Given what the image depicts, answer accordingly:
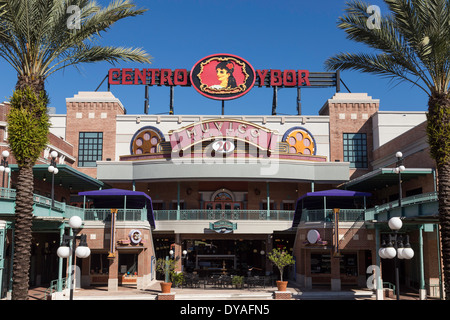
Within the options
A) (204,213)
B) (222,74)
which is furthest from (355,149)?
(204,213)

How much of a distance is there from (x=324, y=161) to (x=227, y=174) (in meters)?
8.87

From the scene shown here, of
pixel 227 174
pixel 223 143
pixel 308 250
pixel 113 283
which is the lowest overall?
pixel 113 283

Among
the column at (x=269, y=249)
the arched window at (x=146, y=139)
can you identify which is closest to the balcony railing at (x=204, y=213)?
the column at (x=269, y=249)

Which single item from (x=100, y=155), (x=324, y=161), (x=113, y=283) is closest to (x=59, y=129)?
(x=100, y=155)

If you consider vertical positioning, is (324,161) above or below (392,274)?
above

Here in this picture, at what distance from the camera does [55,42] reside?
19.1 m

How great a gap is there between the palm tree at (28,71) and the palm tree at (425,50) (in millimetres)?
11143

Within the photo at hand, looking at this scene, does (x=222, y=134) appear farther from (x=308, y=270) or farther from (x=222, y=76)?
(x=308, y=270)

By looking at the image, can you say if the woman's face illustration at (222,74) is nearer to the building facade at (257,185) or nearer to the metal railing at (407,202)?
the building facade at (257,185)

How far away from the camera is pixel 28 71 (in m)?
18.4

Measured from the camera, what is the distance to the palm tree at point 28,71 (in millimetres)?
17688

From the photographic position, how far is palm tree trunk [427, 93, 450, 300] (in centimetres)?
1834
